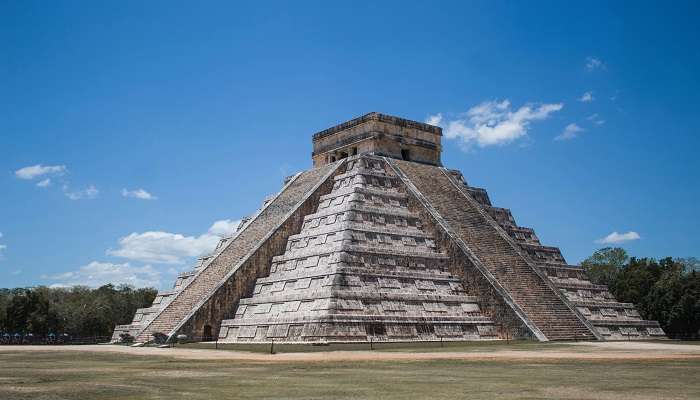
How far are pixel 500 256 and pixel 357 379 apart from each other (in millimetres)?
20785

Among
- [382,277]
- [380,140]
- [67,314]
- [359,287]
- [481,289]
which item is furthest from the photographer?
[67,314]

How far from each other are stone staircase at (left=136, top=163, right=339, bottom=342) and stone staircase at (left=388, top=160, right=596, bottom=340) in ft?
18.3

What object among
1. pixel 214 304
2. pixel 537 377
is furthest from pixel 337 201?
pixel 537 377

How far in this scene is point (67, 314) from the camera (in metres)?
56.7

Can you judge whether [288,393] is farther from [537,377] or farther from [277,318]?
[277,318]

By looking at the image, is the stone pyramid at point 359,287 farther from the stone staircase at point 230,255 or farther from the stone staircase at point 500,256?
the stone staircase at point 230,255

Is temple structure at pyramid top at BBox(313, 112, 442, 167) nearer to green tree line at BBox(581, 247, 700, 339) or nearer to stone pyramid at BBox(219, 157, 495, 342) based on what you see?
stone pyramid at BBox(219, 157, 495, 342)

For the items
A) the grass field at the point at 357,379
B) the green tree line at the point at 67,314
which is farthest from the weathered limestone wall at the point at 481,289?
the green tree line at the point at 67,314

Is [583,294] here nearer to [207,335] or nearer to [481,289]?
[481,289]

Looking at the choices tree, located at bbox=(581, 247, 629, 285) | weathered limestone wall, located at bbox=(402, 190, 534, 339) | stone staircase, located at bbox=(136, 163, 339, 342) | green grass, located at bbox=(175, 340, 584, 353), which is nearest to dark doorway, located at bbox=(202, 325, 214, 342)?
stone staircase, located at bbox=(136, 163, 339, 342)

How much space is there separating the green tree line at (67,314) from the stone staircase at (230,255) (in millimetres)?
22700

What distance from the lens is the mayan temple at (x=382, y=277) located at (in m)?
27.2

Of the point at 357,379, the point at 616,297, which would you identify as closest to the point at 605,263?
the point at 616,297

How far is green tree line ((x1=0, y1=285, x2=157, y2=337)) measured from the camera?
171ft
